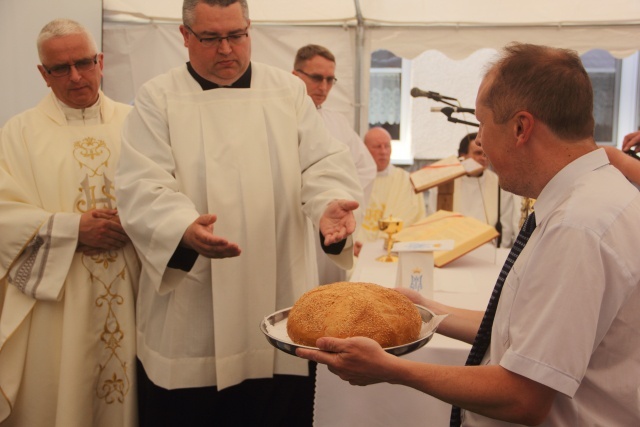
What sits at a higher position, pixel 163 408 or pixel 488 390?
pixel 488 390

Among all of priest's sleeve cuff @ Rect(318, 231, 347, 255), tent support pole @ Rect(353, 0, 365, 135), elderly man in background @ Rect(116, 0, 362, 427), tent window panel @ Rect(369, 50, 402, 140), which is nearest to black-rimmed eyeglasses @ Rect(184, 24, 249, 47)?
elderly man in background @ Rect(116, 0, 362, 427)

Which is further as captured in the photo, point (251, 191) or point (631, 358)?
point (251, 191)

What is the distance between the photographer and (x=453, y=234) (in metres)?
3.87

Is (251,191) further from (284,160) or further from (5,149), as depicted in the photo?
(5,149)

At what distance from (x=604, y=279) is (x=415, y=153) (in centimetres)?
916

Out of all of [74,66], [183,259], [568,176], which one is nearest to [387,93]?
[74,66]

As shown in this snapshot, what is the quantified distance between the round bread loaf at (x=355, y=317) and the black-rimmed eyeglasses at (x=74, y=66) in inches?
70.5

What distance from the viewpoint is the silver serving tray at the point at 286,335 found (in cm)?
165

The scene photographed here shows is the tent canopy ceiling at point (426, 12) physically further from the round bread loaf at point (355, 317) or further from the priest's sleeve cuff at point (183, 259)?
the round bread loaf at point (355, 317)

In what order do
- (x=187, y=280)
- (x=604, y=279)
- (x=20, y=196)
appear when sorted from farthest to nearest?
(x=20, y=196), (x=187, y=280), (x=604, y=279)

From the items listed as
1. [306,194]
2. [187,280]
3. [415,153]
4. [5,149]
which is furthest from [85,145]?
[415,153]

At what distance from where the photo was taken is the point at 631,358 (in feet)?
4.76

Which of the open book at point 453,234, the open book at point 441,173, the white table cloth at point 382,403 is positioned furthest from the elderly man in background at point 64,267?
the open book at point 441,173

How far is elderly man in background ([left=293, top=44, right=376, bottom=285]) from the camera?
4.75 meters
